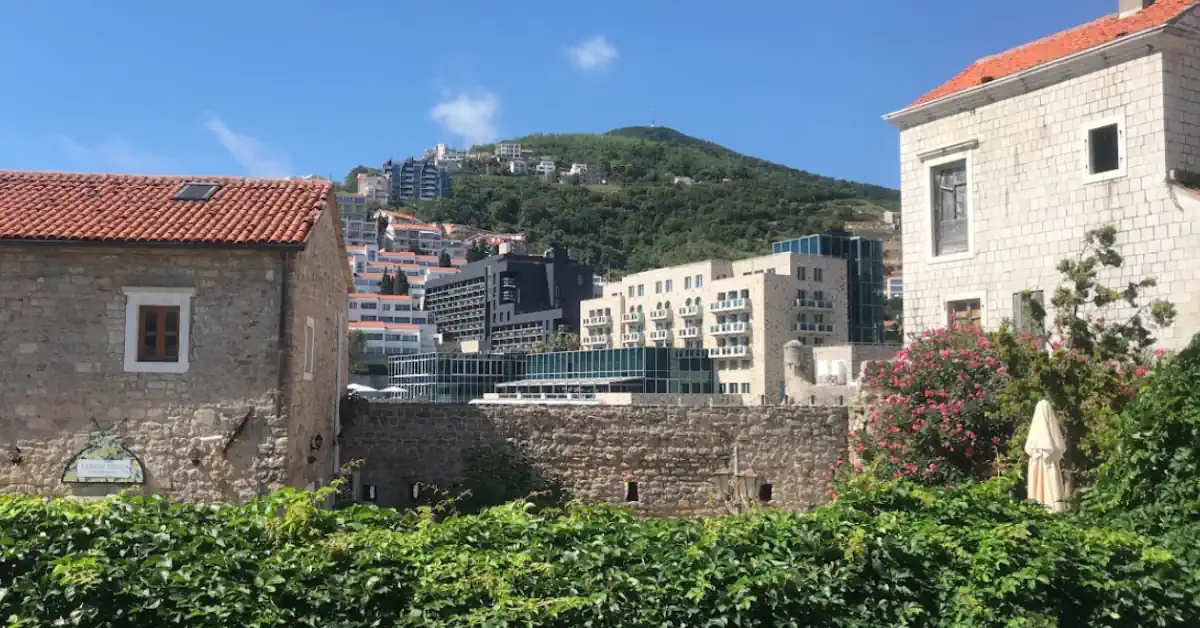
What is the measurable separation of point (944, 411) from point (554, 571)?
→ 35.5 feet

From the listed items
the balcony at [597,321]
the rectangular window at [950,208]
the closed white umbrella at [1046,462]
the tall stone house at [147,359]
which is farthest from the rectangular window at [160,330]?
the balcony at [597,321]

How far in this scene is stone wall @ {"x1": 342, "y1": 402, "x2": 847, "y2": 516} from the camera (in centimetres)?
1917

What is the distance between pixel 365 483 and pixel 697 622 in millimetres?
12933

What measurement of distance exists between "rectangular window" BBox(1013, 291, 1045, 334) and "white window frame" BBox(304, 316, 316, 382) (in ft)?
39.8

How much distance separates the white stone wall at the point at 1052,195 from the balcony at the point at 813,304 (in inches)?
3037

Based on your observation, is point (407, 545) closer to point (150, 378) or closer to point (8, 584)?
point (8, 584)

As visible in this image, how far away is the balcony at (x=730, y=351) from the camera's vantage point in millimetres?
94806

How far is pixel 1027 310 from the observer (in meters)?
17.0

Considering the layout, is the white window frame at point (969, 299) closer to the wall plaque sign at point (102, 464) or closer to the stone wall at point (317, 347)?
the stone wall at point (317, 347)

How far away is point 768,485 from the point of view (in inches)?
800

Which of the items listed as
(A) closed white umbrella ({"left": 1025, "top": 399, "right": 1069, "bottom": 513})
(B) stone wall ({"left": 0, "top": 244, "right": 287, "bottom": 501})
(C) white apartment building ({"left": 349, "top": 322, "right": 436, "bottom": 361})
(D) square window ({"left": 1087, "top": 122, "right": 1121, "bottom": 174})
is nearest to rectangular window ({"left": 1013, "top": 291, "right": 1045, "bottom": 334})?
(D) square window ({"left": 1087, "top": 122, "right": 1121, "bottom": 174})

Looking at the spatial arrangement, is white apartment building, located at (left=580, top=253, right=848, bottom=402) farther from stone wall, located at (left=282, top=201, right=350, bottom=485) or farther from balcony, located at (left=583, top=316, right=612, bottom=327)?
stone wall, located at (left=282, top=201, right=350, bottom=485)

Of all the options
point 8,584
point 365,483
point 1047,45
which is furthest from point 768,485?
point 8,584

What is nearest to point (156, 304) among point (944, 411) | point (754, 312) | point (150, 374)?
point (150, 374)
